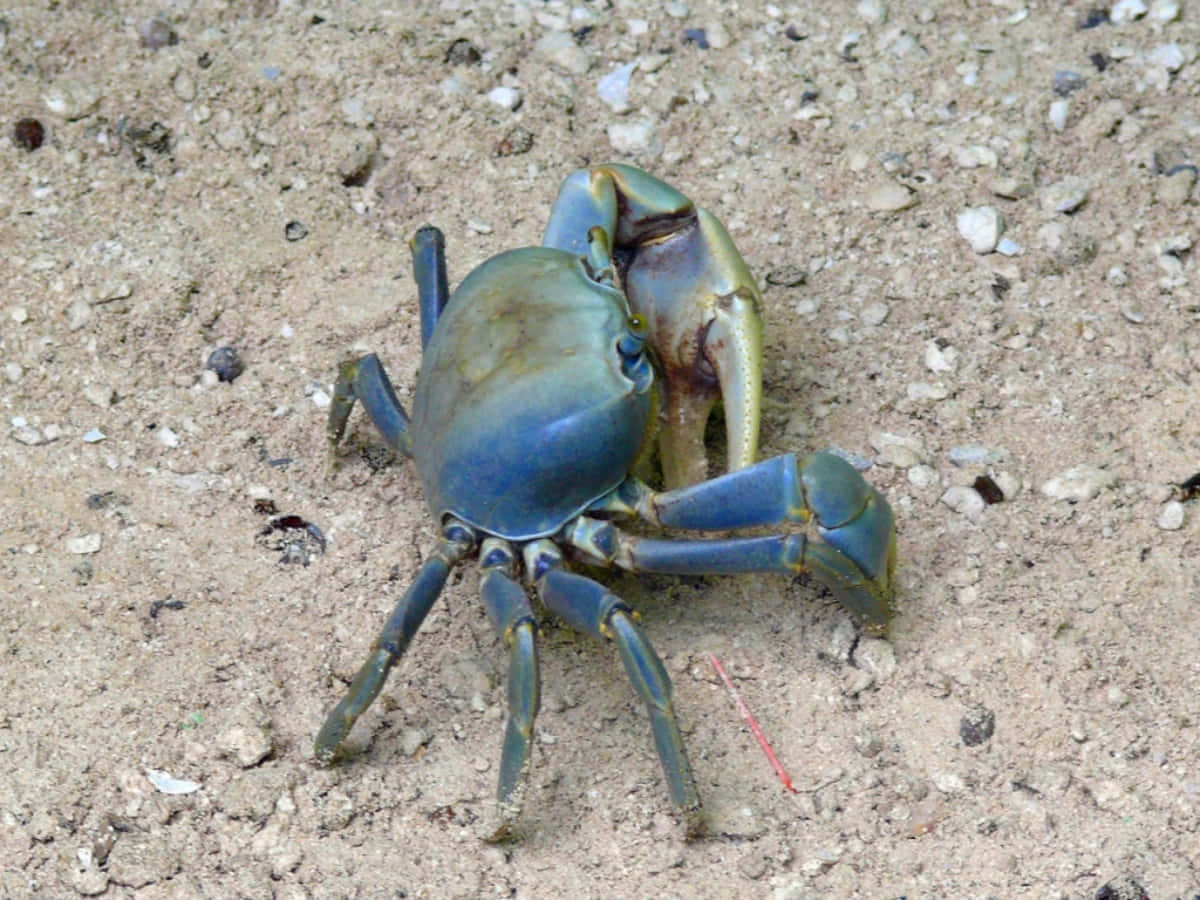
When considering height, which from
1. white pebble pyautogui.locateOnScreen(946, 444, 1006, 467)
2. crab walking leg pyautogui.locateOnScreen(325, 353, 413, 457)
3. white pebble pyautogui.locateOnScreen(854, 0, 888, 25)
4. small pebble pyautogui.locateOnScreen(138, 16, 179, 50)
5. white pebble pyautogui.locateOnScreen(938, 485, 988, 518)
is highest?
white pebble pyautogui.locateOnScreen(854, 0, 888, 25)

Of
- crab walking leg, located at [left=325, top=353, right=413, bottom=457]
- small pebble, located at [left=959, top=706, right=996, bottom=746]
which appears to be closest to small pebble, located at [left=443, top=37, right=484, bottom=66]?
crab walking leg, located at [left=325, top=353, right=413, bottom=457]

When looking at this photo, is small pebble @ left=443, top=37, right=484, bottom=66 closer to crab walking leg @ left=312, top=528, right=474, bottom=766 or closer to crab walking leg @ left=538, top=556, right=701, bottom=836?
crab walking leg @ left=312, top=528, right=474, bottom=766

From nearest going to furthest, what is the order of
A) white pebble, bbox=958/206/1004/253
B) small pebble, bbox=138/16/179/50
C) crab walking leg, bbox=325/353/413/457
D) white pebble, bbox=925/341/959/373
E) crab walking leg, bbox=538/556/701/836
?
crab walking leg, bbox=538/556/701/836
crab walking leg, bbox=325/353/413/457
white pebble, bbox=925/341/959/373
white pebble, bbox=958/206/1004/253
small pebble, bbox=138/16/179/50

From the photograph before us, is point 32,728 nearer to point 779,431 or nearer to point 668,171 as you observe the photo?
point 779,431

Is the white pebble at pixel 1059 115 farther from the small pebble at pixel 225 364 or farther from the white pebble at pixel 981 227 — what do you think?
the small pebble at pixel 225 364

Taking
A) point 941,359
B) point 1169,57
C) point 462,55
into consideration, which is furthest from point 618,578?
point 1169,57
